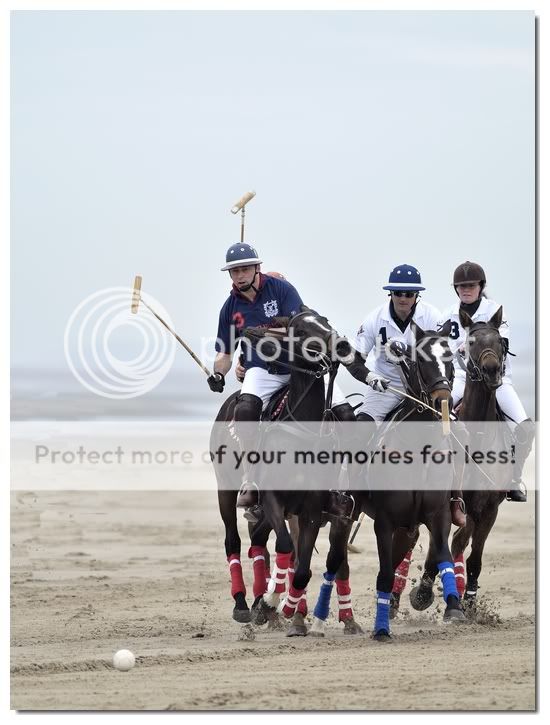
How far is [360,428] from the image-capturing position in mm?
12516

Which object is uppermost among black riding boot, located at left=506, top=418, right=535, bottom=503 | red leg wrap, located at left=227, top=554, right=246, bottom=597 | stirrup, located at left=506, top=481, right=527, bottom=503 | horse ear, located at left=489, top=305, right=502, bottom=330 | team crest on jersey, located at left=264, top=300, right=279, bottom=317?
team crest on jersey, located at left=264, top=300, right=279, bottom=317

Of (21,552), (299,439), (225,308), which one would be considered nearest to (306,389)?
(299,439)

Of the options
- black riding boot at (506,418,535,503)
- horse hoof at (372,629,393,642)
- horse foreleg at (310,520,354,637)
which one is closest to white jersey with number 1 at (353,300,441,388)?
horse foreleg at (310,520,354,637)

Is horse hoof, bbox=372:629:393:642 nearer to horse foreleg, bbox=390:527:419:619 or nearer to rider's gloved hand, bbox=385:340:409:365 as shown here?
horse foreleg, bbox=390:527:419:619

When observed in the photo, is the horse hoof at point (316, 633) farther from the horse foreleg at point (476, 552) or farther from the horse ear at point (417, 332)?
the horse ear at point (417, 332)

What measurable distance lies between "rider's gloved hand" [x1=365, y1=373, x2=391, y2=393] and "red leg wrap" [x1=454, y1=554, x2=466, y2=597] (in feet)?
8.18

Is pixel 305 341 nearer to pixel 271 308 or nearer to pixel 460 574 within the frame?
pixel 271 308

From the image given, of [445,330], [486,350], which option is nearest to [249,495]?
[445,330]

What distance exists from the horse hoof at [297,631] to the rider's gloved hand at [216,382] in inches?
85.9

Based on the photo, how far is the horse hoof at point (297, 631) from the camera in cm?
1274

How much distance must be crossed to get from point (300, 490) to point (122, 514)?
39.6ft

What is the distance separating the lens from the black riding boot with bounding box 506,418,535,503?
533 inches

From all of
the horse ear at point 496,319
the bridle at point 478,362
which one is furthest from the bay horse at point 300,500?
the horse ear at point 496,319

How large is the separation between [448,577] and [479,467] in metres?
1.61
